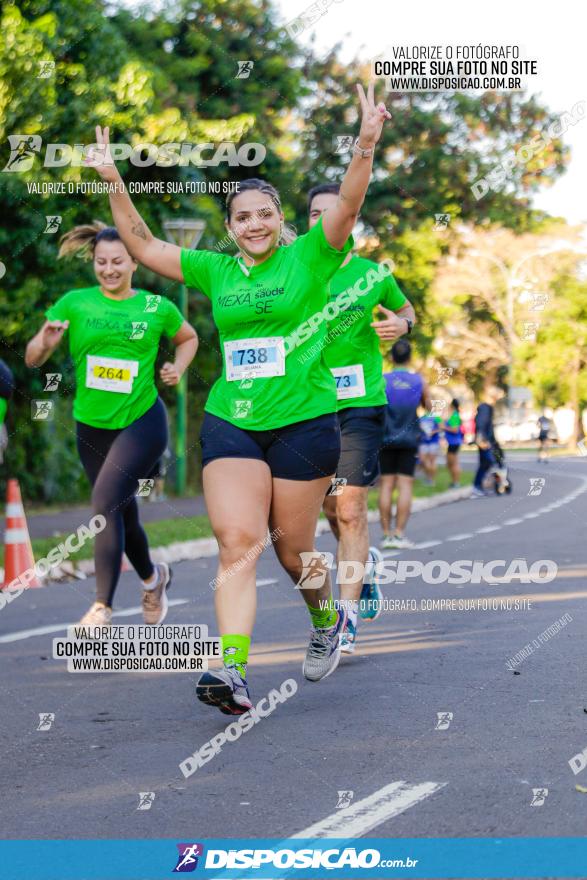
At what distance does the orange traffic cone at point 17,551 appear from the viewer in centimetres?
1166

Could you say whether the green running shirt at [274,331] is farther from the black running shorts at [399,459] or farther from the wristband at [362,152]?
the black running shorts at [399,459]

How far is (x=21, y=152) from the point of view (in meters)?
17.2

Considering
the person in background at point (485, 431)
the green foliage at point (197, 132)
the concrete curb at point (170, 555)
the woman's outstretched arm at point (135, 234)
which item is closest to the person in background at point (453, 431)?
the person in background at point (485, 431)

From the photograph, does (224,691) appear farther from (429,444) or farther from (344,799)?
(429,444)

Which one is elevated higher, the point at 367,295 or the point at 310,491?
the point at 367,295

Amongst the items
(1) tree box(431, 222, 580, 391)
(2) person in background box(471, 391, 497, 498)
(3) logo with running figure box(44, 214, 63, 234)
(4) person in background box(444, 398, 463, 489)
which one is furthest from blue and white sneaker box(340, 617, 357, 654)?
(1) tree box(431, 222, 580, 391)

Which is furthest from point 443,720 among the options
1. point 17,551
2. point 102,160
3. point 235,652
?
point 17,551

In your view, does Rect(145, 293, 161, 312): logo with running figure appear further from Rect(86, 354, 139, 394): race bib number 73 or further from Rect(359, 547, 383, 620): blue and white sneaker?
Rect(359, 547, 383, 620): blue and white sneaker

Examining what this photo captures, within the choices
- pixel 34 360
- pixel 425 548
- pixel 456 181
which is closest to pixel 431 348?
pixel 456 181

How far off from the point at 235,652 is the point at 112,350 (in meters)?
2.63

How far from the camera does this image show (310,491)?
6.15 metres

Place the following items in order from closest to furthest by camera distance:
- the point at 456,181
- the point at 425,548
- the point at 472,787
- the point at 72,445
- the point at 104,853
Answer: the point at 104,853 → the point at 472,787 → the point at 425,548 → the point at 72,445 → the point at 456,181

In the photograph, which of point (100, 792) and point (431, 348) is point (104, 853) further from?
point (431, 348)

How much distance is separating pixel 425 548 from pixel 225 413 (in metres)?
8.61
